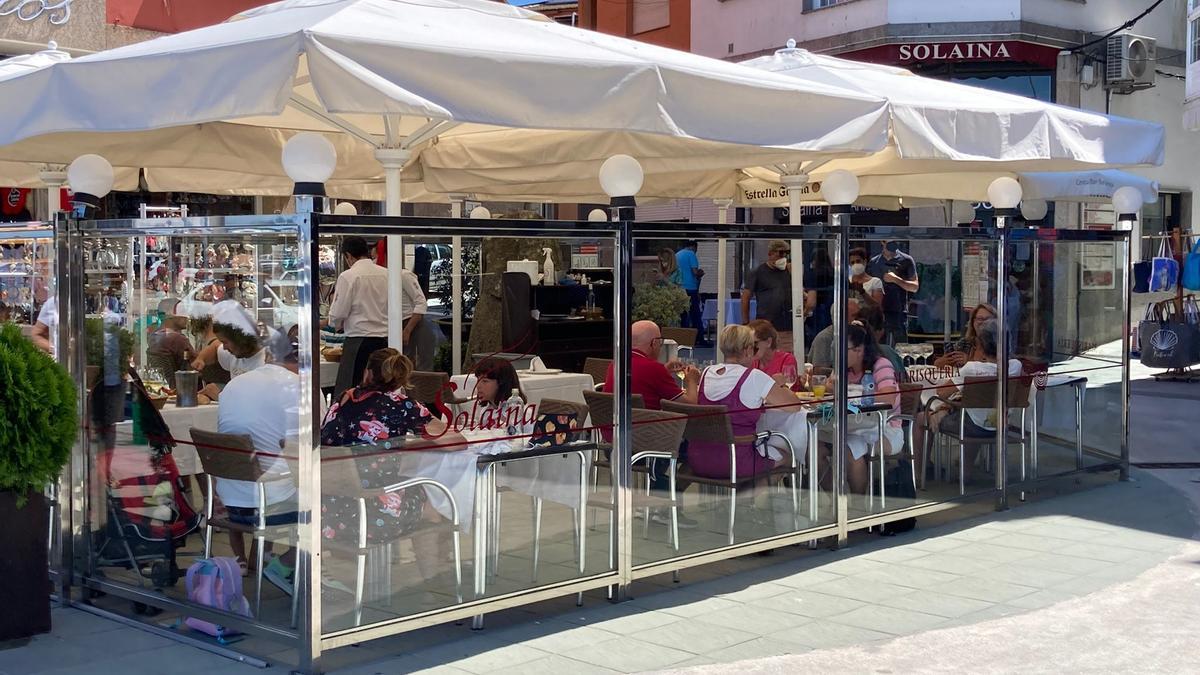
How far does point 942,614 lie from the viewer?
21.2 ft

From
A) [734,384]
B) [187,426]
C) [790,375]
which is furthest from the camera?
[790,375]

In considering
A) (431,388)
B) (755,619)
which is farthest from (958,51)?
(755,619)

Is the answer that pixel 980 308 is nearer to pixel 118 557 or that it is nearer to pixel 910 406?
pixel 910 406

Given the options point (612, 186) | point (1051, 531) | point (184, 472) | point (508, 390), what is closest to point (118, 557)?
point (184, 472)

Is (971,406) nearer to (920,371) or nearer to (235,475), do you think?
(920,371)

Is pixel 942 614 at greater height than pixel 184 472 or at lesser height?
lesser

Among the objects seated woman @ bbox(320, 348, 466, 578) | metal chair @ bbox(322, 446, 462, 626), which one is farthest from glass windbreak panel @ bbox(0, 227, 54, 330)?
metal chair @ bbox(322, 446, 462, 626)

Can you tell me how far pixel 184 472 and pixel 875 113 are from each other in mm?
3980

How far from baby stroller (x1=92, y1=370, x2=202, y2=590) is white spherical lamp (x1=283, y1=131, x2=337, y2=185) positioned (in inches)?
64.8

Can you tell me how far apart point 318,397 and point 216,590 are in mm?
1161

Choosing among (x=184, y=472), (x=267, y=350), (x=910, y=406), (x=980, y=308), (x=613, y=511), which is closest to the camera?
(x=267, y=350)

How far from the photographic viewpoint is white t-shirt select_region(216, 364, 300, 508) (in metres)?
5.54

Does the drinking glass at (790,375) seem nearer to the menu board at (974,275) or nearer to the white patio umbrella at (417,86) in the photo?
the white patio umbrella at (417,86)

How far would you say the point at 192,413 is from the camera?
6.23m
